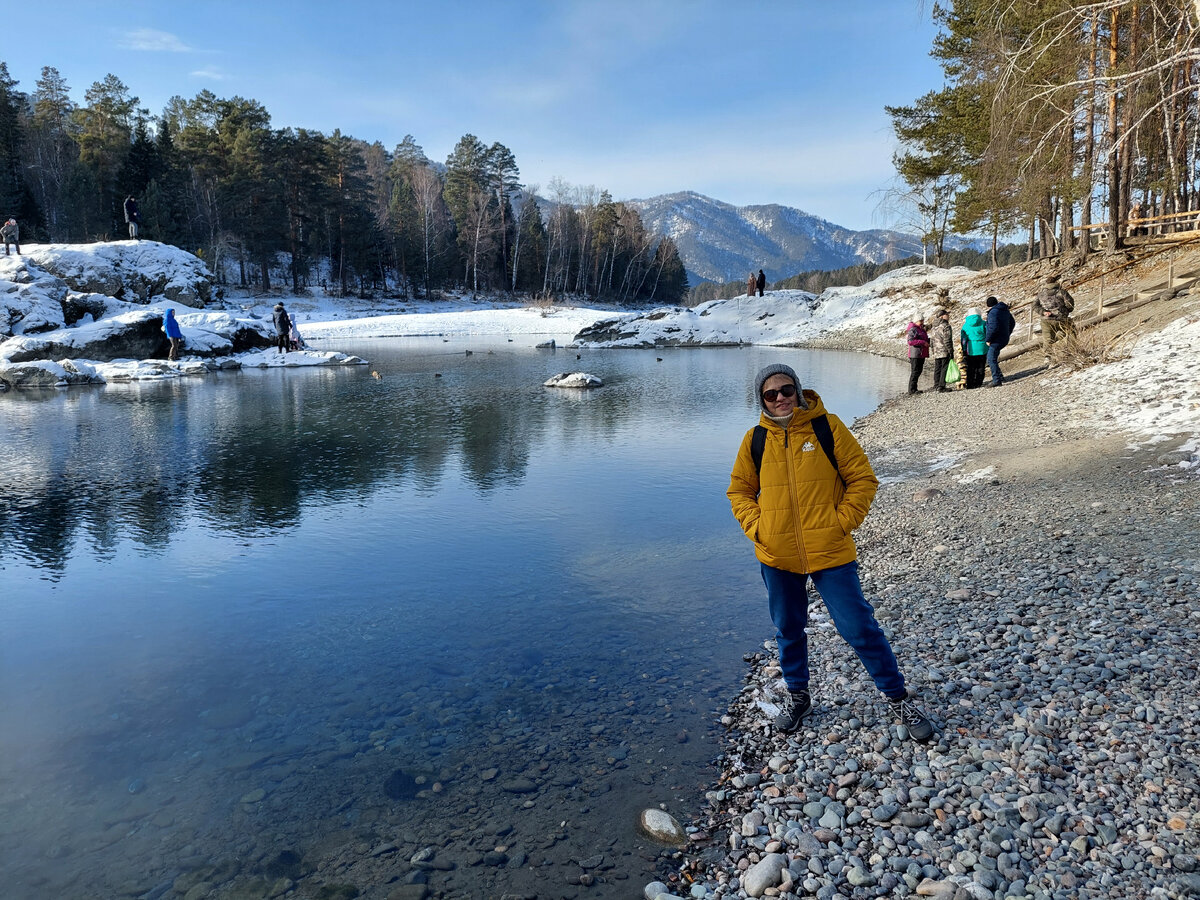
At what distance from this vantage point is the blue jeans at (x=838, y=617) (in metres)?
4.12

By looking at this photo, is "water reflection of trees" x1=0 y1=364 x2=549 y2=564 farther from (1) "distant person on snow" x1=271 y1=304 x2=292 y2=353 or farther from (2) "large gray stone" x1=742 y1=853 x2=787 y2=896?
(1) "distant person on snow" x1=271 y1=304 x2=292 y2=353

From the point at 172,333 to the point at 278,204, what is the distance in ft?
131

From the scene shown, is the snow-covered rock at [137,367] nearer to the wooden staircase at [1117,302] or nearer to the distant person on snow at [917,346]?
the distant person on snow at [917,346]

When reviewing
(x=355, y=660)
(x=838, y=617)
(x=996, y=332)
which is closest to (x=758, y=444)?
(x=838, y=617)

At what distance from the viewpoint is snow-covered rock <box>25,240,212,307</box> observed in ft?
110

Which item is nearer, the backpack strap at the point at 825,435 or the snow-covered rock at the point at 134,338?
the backpack strap at the point at 825,435

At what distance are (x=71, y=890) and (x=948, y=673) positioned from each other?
4.93 m

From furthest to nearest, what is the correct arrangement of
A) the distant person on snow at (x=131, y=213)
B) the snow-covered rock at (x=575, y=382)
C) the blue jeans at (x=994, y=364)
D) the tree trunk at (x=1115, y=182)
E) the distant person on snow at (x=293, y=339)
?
the distant person on snow at (x=131, y=213) < the distant person on snow at (x=293, y=339) < the snow-covered rock at (x=575, y=382) < the blue jeans at (x=994, y=364) < the tree trunk at (x=1115, y=182)

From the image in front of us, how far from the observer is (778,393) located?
13.2ft

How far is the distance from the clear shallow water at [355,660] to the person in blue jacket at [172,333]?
56.1 feet

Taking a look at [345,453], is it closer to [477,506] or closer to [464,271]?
[477,506]

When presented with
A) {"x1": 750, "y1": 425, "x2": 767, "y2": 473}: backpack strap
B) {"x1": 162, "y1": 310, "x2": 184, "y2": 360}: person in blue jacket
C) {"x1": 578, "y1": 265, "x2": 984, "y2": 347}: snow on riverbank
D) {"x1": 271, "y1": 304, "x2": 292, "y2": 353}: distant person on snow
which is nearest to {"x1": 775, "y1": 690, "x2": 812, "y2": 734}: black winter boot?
{"x1": 750, "y1": 425, "x2": 767, "y2": 473}: backpack strap

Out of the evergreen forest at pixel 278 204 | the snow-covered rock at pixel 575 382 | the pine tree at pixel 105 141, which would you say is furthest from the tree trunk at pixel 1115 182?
the pine tree at pixel 105 141

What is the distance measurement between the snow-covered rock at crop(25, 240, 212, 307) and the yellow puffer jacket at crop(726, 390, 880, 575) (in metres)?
37.8
